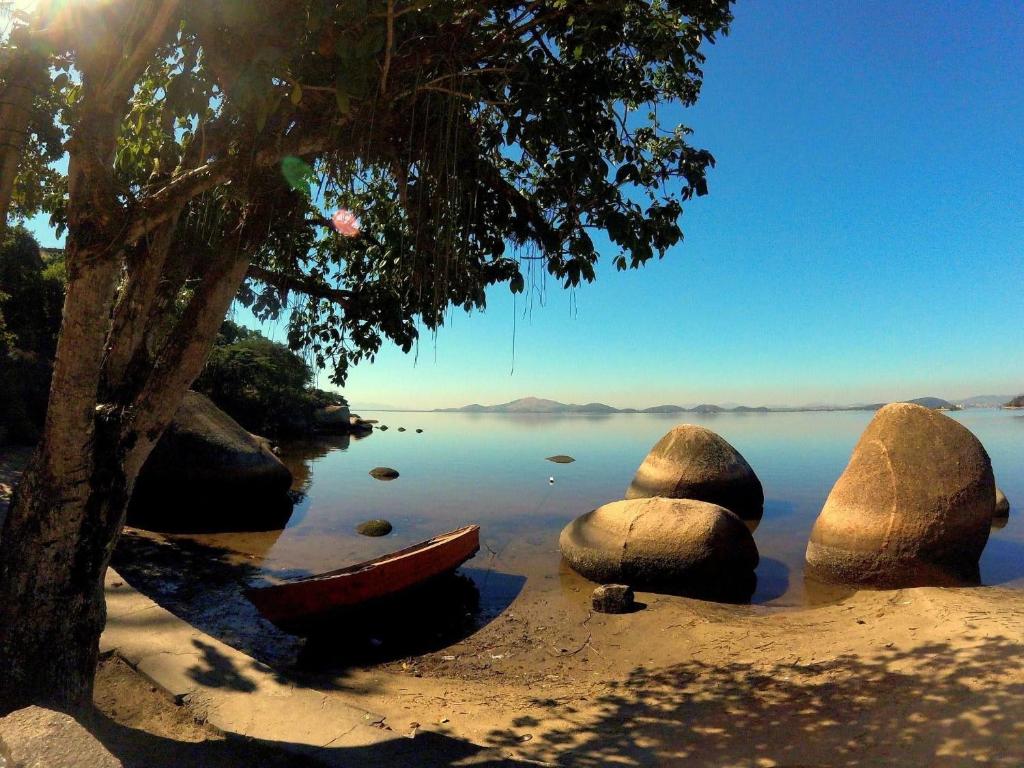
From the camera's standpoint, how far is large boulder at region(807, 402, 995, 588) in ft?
31.0

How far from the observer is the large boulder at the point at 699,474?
53.0ft

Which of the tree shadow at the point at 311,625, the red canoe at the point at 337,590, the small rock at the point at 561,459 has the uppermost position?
the red canoe at the point at 337,590

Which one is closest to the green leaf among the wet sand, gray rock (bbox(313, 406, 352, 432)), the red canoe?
the wet sand

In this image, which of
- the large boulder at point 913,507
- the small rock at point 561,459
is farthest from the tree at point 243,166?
the small rock at point 561,459

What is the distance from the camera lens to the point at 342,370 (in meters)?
7.25

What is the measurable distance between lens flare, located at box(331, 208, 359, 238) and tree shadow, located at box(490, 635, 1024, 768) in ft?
16.8

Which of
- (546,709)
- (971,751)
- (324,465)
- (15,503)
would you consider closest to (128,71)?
(15,503)

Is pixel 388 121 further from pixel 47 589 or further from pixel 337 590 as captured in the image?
pixel 337 590

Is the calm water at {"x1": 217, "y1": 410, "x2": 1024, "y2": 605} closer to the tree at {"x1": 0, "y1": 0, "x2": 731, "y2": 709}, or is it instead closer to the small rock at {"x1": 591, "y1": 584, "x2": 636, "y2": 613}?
the small rock at {"x1": 591, "y1": 584, "x2": 636, "y2": 613}

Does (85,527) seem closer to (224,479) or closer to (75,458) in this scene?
(75,458)

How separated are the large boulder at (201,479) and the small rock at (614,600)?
9.84 meters

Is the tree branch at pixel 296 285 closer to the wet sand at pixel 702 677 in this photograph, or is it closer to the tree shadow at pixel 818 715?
the wet sand at pixel 702 677

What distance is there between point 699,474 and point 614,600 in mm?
8025

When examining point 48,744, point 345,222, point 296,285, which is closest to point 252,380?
point 296,285
